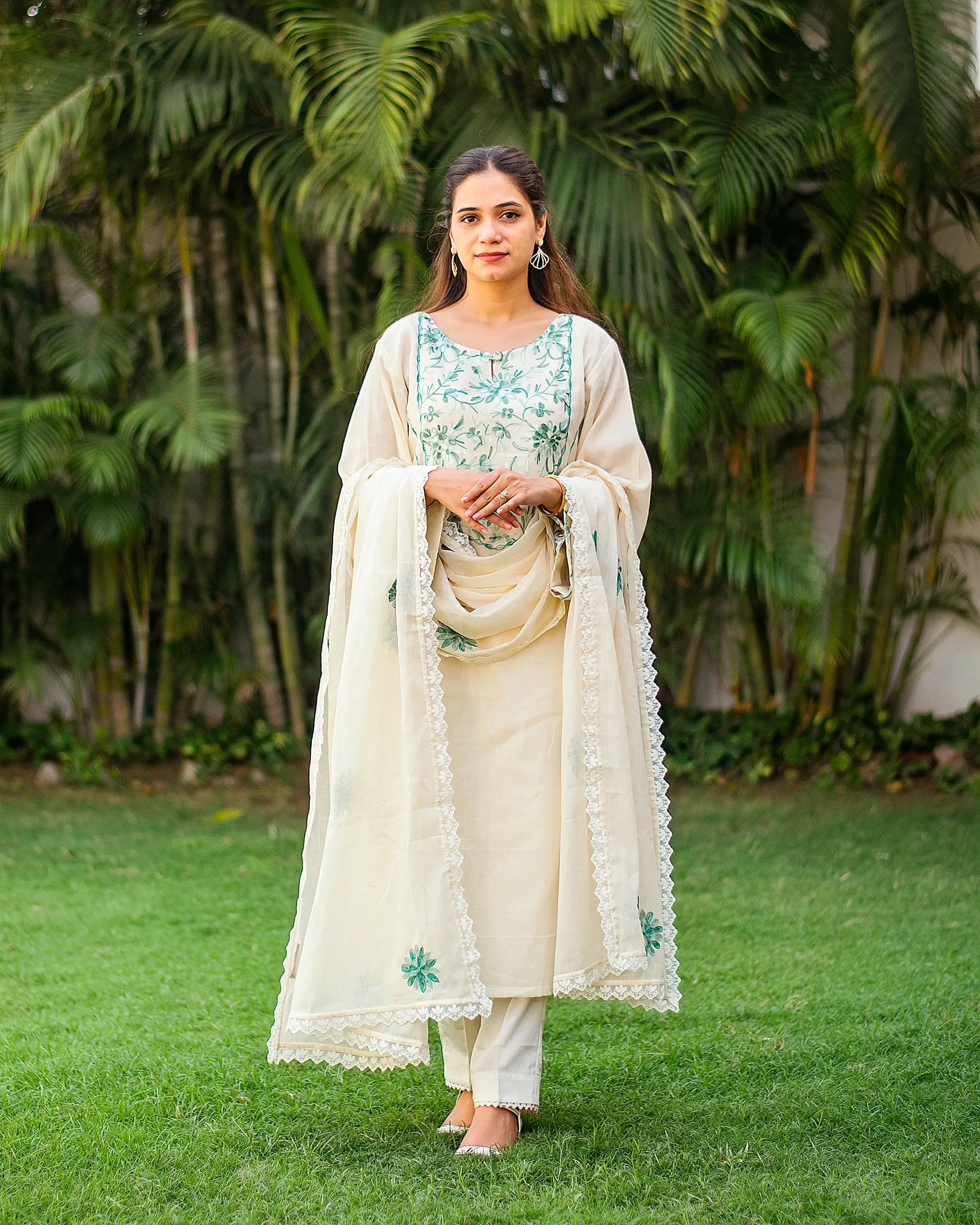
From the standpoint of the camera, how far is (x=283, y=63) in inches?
214

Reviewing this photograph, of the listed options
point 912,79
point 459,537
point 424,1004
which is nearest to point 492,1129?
point 424,1004

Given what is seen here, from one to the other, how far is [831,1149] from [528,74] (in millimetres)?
4613

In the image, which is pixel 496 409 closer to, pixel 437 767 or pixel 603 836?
pixel 437 767

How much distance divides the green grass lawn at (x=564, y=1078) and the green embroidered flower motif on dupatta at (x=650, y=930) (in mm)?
336

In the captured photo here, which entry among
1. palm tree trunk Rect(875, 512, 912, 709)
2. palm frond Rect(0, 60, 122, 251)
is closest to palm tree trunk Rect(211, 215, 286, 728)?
palm frond Rect(0, 60, 122, 251)

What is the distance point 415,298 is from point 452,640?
8.22 ft

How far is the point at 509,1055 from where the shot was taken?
2.35 m

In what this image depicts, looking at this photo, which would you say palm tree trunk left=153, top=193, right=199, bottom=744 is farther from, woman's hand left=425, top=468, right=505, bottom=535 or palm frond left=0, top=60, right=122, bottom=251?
woman's hand left=425, top=468, right=505, bottom=535

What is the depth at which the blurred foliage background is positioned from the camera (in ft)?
17.0

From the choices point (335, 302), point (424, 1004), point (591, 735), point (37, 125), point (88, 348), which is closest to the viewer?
point (424, 1004)

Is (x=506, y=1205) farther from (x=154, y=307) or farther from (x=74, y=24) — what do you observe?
(x=74, y=24)

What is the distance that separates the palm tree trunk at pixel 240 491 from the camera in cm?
632

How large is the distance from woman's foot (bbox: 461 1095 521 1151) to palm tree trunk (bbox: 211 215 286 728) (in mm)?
4272

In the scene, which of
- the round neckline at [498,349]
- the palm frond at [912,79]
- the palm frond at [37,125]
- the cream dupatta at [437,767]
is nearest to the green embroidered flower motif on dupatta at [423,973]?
the cream dupatta at [437,767]
